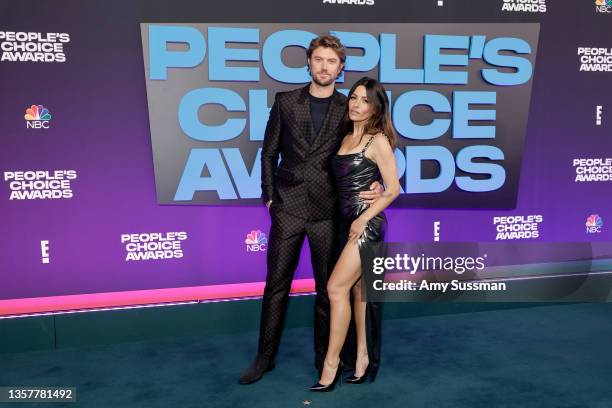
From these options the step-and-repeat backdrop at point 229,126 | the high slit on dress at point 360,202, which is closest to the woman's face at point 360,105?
the high slit on dress at point 360,202

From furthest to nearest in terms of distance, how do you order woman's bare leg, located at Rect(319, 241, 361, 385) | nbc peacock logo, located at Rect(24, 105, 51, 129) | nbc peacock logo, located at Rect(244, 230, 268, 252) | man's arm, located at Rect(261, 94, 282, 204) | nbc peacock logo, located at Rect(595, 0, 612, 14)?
nbc peacock logo, located at Rect(595, 0, 612, 14) → nbc peacock logo, located at Rect(244, 230, 268, 252) → nbc peacock logo, located at Rect(24, 105, 51, 129) → man's arm, located at Rect(261, 94, 282, 204) → woman's bare leg, located at Rect(319, 241, 361, 385)

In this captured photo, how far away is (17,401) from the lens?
10.6 feet

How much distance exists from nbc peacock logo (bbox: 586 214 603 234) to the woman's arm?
2639mm

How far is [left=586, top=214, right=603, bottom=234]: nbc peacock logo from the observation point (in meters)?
5.09

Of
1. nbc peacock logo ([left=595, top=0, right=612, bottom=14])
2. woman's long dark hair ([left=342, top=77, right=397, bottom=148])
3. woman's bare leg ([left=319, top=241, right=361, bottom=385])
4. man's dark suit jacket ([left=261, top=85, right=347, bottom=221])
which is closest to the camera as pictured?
woman's long dark hair ([left=342, top=77, right=397, bottom=148])

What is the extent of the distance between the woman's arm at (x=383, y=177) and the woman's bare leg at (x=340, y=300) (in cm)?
10

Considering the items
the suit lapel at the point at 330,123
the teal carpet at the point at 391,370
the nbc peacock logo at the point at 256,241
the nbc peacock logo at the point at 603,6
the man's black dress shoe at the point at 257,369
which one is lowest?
the teal carpet at the point at 391,370

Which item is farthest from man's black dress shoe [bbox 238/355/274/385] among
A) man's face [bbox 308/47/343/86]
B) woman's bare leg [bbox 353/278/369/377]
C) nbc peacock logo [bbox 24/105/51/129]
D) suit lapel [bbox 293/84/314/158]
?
nbc peacock logo [bbox 24/105/51/129]

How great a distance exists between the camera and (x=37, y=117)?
153 inches

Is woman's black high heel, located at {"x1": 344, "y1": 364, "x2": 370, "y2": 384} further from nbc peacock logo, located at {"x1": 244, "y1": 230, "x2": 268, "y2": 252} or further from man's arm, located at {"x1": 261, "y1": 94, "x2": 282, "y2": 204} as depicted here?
nbc peacock logo, located at {"x1": 244, "y1": 230, "x2": 268, "y2": 252}


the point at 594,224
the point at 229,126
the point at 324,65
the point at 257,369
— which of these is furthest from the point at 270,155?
the point at 594,224

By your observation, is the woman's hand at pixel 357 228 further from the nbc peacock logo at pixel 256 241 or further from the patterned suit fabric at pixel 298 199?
the nbc peacock logo at pixel 256 241

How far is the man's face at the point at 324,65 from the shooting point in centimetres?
323

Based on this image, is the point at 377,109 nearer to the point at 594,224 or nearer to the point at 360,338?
the point at 360,338
